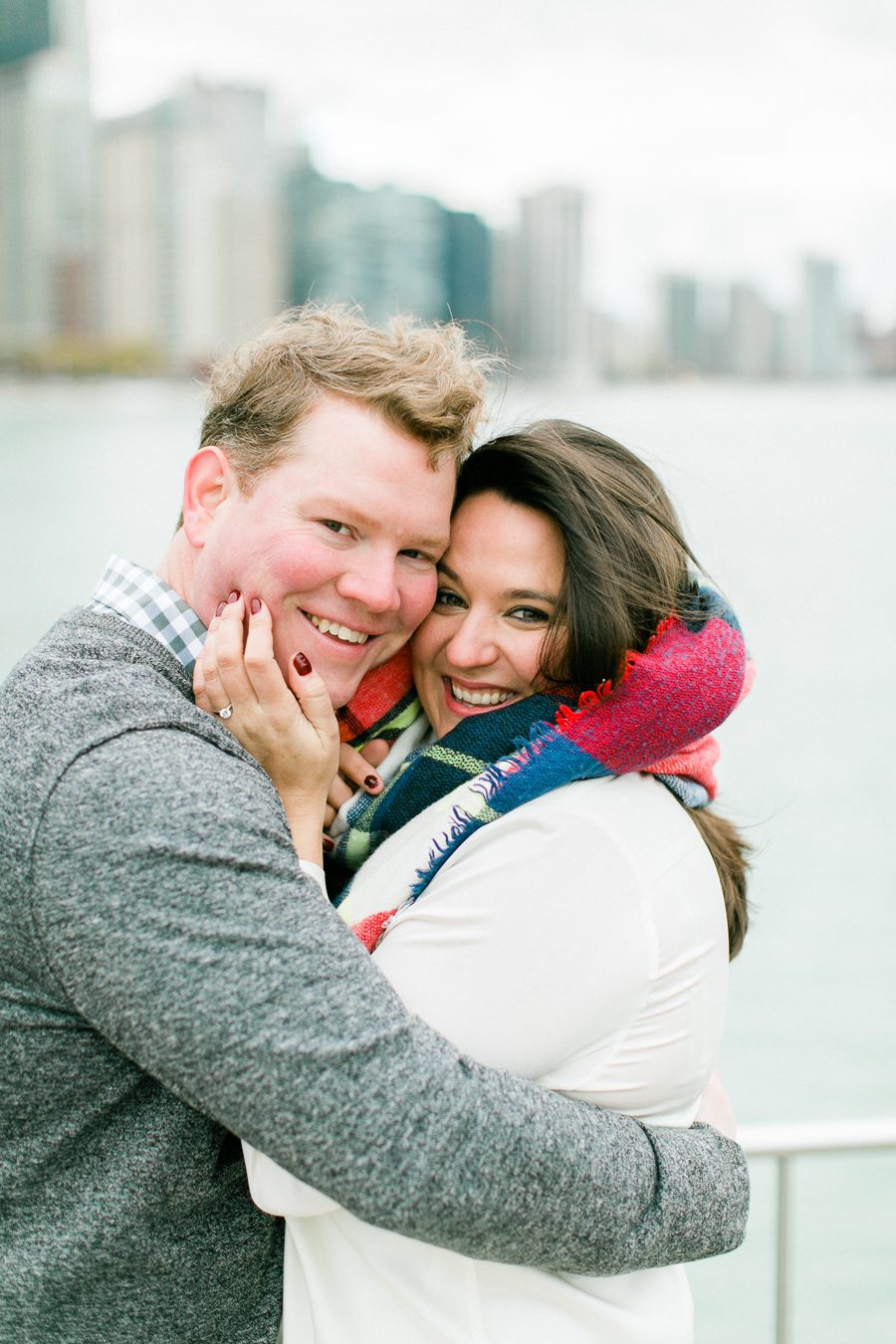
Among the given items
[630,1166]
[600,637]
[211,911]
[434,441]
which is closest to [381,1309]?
[630,1166]

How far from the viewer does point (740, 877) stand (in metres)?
1.85

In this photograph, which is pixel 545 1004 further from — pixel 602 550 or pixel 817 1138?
pixel 817 1138

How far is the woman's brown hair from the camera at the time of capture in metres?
1.75

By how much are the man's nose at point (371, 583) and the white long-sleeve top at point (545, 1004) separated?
344mm

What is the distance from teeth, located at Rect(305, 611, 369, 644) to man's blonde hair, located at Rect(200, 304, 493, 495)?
0.19 meters

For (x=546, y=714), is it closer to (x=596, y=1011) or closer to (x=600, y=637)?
(x=600, y=637)

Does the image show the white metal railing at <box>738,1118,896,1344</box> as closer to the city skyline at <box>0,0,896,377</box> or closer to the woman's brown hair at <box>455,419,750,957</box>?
the woman's brown hair at <box>455,419,750,957</box>

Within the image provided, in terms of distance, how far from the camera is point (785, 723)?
25250 mm

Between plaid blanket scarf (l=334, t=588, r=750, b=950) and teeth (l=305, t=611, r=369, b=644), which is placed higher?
teeth (l=305, t=611, r=369, b=644)

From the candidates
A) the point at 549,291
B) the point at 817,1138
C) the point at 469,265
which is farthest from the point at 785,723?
the point at 817,1138

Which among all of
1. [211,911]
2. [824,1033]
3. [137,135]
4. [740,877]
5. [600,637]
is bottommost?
[824,1033]

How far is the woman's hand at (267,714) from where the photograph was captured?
1603 millimetres

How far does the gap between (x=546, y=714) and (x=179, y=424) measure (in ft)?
190

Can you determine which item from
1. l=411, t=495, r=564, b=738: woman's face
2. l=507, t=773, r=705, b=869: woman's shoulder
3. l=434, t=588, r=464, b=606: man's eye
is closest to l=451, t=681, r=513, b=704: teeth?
l=411, t=495, r=564, b=738: woman's face
